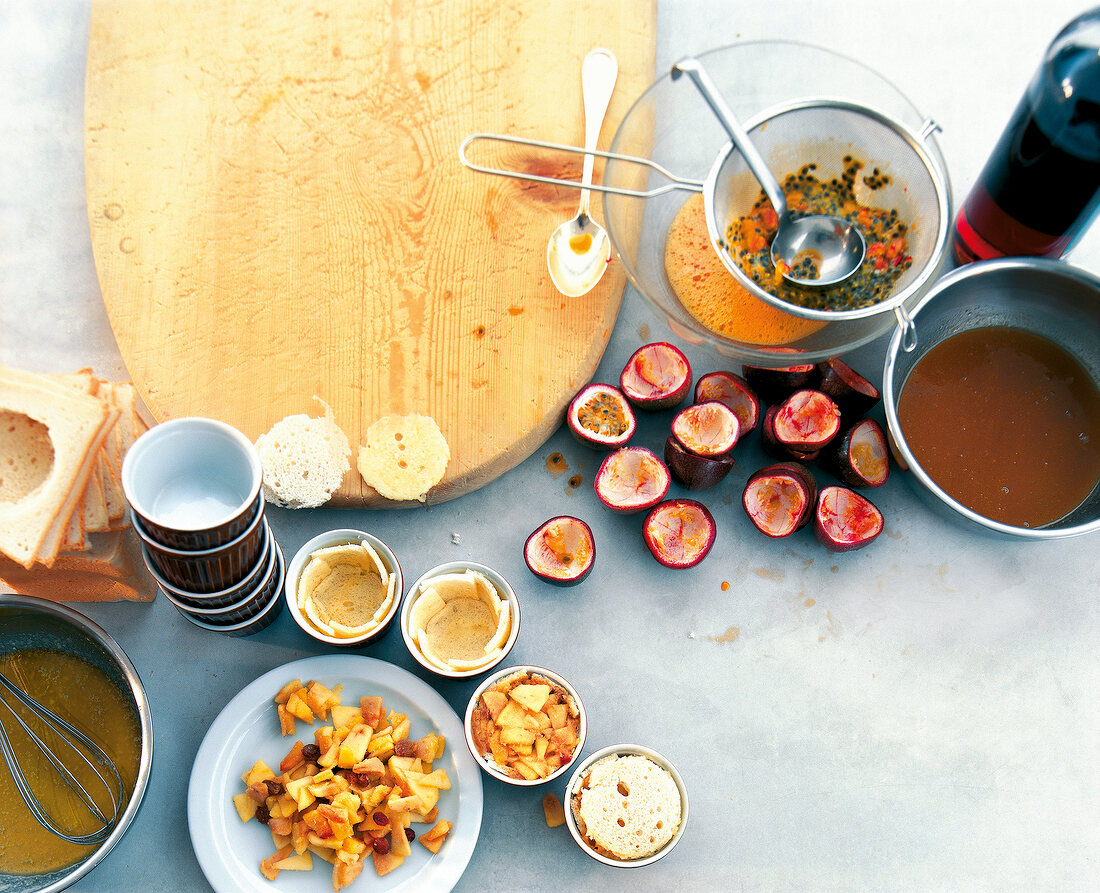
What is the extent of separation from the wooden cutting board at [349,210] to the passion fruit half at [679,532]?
0.34 m

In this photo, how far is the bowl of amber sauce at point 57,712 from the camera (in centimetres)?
170

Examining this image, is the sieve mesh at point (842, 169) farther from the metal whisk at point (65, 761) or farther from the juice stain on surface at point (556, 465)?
the metal whisk at point (65, 761)

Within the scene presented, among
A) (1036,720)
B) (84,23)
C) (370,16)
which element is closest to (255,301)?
(370,16)

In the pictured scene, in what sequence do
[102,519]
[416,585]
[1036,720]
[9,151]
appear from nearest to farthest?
1. [102,519]
2. [416,585]
3. [1036,720]
4. [9,151]

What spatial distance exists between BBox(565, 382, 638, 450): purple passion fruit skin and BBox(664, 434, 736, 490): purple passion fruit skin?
4.3 inches

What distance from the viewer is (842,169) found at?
187 centimetres

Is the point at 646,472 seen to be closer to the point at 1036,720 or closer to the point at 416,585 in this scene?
the point at 416,585

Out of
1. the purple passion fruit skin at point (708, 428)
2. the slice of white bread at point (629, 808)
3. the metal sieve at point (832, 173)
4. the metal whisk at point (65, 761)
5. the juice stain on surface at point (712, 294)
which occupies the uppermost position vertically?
the metal sieve at point (832, 173)

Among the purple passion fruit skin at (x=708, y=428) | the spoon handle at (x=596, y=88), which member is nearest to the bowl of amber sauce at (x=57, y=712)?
the purple passion fruit skin at (x=708, y=428)

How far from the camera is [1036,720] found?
1.92 meters

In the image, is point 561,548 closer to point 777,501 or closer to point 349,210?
point 777,501

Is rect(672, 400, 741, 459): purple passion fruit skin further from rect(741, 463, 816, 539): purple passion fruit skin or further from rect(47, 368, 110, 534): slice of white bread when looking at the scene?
rect(47, 368, 110, 534): slice of white bread

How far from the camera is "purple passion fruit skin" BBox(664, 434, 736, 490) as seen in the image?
6.11 feet

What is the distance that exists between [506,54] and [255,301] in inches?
33.5
